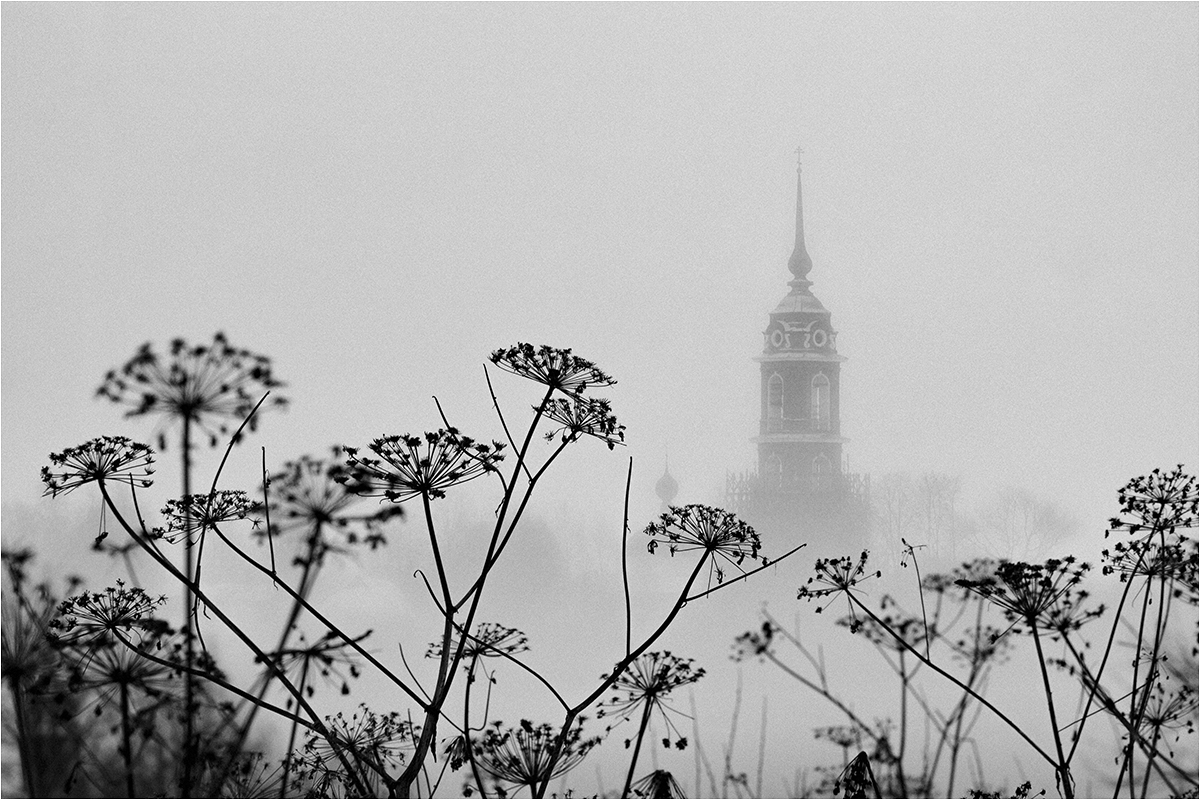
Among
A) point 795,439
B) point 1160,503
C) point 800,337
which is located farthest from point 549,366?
point 800,337

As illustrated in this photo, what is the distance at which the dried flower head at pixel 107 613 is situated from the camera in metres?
3.07

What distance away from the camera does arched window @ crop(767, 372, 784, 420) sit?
6444 centimetres

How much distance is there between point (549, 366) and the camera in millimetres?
3309

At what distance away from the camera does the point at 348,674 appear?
2.79m

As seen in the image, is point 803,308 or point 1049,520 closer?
point 1049,520

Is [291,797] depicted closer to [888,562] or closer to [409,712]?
[409,712]

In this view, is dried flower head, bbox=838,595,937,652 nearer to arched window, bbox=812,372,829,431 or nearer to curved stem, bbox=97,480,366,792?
curved stem, bbox=97,480,366,792

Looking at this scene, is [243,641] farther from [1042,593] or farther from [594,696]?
[1042,593]

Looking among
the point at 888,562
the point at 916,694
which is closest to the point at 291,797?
the point at 916,694

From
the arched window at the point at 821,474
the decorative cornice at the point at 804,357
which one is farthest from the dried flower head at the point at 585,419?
the decorative cornice at the point at 804,357

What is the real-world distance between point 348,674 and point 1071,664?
166cm

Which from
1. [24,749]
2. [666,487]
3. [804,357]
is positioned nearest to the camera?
[24,749]

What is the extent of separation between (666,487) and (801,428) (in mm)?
7750

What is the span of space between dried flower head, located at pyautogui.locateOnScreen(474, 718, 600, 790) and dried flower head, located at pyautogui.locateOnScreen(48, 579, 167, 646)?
2.47 feet
